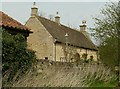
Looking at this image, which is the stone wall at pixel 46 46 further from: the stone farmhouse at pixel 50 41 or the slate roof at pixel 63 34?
the slate roof at pixel 63 34

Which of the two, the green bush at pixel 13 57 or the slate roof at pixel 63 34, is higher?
the slate roof at pixel 63 34

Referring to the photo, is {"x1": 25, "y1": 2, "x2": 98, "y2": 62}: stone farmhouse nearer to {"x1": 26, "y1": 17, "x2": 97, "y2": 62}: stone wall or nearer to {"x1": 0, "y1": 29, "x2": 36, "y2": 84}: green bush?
{"x1": 26, "y1": 17, "x2": 97, "y2": 62}: stone wall

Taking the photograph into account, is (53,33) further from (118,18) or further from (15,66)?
(15,66)

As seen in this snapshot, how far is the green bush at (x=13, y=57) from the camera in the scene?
517 inches

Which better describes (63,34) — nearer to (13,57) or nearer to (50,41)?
(50,41)

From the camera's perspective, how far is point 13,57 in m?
13.8

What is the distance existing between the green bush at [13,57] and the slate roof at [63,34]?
2770 centimetres

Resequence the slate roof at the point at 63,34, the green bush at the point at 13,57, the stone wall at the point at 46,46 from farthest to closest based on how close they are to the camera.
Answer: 1. the slate roof at the point at 63,34
2. the stone wall at the point at 46,46
3. the green bush at the point at 13,57

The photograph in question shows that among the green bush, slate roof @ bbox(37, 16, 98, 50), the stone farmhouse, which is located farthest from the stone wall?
the green bush

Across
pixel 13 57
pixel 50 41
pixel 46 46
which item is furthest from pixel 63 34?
pixel 13 57

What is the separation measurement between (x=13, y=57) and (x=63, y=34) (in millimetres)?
33523

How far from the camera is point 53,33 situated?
4369 centimetres

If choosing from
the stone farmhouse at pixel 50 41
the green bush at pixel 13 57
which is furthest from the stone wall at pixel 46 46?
the green bush at pixel 13 57

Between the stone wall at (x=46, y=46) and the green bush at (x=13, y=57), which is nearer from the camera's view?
the green bush at (x=13, y=57)
